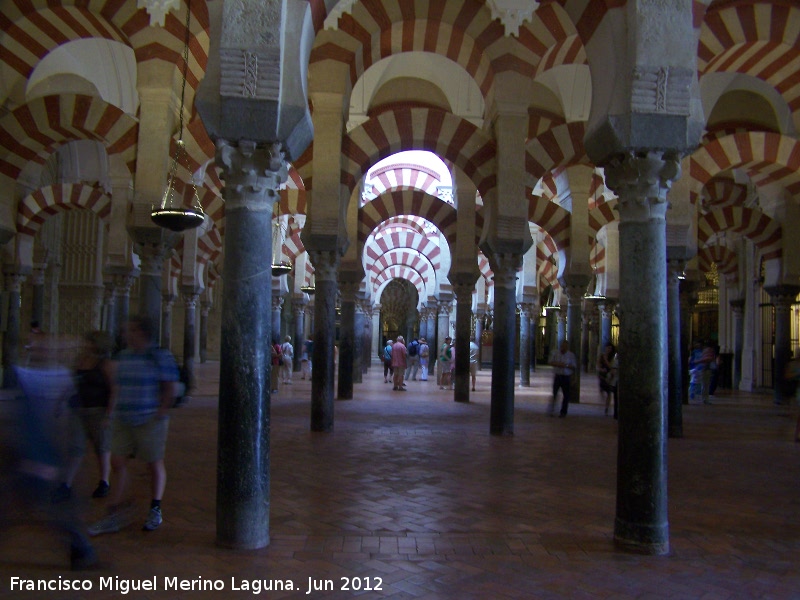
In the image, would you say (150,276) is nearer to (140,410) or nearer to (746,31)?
(140,410)

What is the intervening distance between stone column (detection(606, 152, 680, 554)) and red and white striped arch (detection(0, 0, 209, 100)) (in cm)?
551

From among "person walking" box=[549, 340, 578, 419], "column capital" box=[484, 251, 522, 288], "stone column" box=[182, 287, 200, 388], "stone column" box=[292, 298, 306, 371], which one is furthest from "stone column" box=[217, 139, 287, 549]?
"stone column" box=[292, 298, 306, 371]

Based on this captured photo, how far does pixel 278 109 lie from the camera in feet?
11.9

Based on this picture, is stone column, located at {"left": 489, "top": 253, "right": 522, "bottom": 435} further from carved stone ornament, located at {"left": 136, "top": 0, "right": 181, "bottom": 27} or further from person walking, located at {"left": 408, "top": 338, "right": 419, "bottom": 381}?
person walking, located at {"left": 408, "top": 338, "right": 419, "bottom": 381}

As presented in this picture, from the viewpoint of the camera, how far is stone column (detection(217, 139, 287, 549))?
3473mm

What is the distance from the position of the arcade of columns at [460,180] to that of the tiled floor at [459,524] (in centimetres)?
31

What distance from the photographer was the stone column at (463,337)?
1145 centimetres

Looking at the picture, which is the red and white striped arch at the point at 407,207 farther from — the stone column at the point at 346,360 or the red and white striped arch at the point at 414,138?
the red and white striped arch at the point at 414,138

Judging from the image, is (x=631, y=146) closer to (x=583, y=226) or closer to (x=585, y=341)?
(x=583, y=226)

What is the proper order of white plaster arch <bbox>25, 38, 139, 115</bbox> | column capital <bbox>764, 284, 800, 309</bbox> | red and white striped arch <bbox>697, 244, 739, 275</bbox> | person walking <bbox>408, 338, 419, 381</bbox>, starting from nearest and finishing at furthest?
white plaster arch <bbox>25, 38, 139, 115</bbox>, column capital <bbox>764, 284, 800, 309</bbox>, red and white striped arch <bbox>697, 244, 739, 275</bbox>, person walking <bbox>408, 338, 419, 381</bbox>

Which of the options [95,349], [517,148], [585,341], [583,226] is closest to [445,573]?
[95,349]

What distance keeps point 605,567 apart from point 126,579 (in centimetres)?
217

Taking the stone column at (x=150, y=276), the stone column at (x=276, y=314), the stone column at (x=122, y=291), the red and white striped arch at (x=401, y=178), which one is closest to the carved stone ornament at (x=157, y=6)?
the stone column at (x=150, y=276)

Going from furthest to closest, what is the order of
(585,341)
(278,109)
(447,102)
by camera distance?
1. (585,341)
2. (447,102)
3. (278,109)
